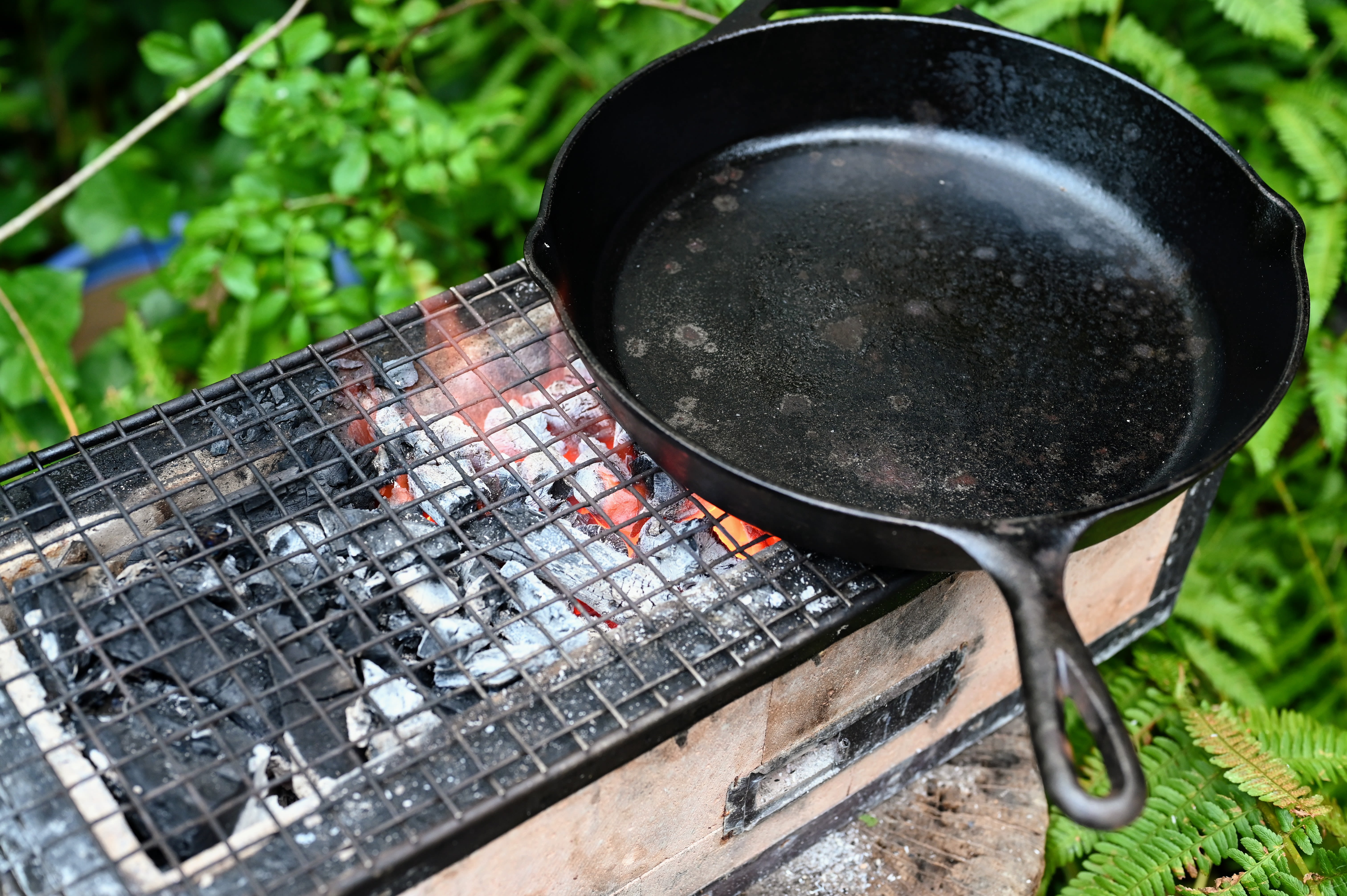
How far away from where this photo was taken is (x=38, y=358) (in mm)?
2895

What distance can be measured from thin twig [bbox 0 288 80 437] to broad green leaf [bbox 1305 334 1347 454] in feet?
10.7

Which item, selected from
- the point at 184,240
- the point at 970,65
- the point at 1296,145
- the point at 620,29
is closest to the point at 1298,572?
the point at 1296,145

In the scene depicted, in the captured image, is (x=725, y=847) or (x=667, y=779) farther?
(x=725, y=847)

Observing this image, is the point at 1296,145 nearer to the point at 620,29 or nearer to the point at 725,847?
the point at 620,29

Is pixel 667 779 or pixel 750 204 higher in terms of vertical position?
pixel 750 204

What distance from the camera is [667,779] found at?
1.73 meters

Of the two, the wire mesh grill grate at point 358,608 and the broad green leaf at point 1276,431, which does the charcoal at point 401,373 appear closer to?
the wire mesh grill grate at point 358,608

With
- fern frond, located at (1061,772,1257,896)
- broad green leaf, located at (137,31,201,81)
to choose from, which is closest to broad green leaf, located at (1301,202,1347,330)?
fern frond, located at (1061,772,1257,896)

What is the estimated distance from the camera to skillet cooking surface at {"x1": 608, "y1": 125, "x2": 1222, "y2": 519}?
1.84 m

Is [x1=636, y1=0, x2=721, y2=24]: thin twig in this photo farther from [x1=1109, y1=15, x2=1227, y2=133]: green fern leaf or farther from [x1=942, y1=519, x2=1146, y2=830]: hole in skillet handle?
[x1=942, y1=519, x2=1146, y2=830]: hole in skillet handle

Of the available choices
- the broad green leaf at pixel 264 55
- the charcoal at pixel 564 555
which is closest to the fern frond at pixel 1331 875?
the charcoal at pixel 564 555

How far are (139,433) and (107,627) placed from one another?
373mm

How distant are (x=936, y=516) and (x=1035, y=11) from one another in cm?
193

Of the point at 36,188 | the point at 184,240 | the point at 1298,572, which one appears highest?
A: the point at 1298,572
